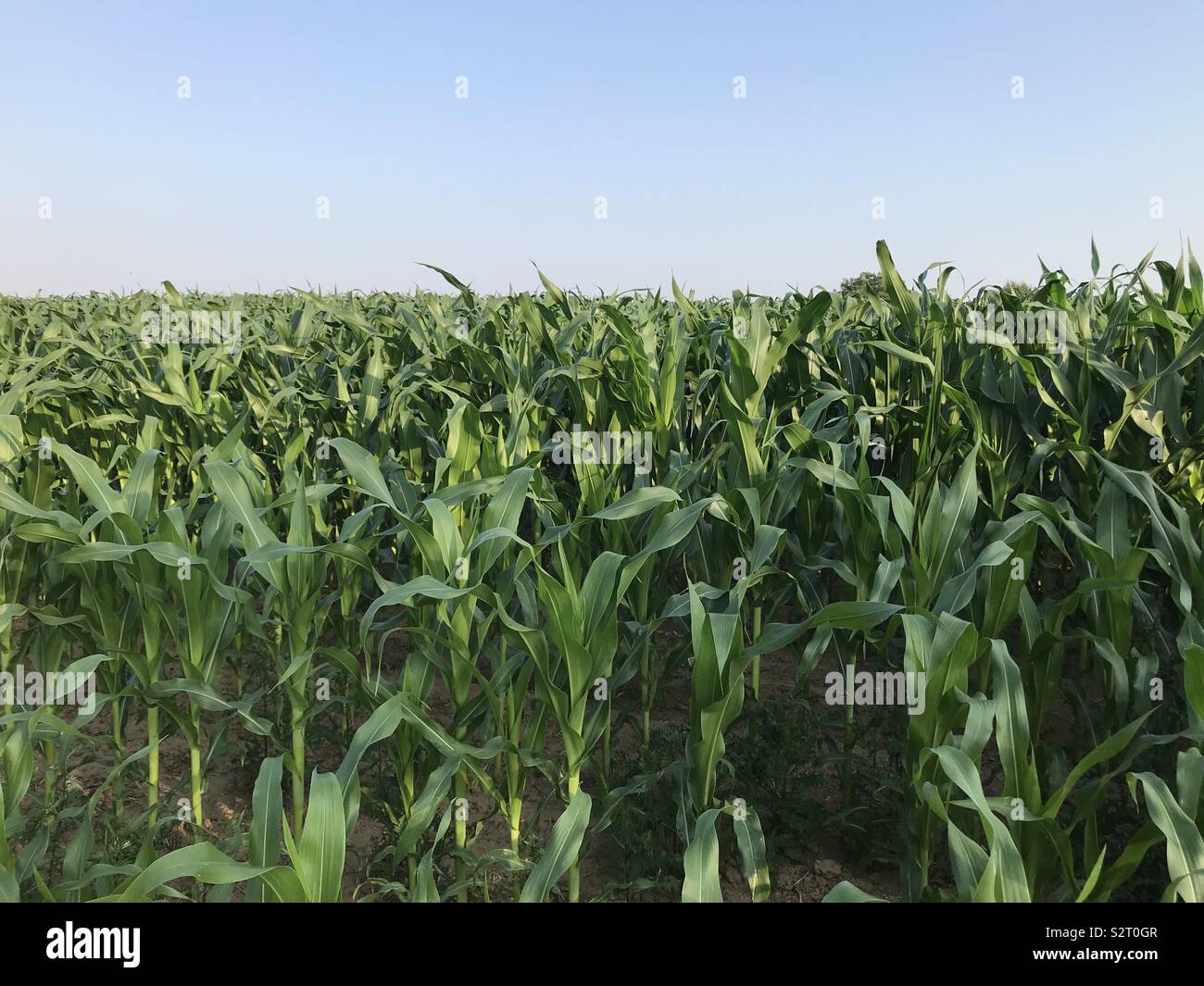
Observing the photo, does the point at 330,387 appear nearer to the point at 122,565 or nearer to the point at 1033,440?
the point at 122,565

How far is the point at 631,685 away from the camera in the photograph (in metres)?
3.37

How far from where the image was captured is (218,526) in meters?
2.33

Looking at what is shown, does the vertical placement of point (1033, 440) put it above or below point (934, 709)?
above

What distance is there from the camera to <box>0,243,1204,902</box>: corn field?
1786 mm

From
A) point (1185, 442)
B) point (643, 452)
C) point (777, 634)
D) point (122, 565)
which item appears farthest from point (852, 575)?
point (122, 565)

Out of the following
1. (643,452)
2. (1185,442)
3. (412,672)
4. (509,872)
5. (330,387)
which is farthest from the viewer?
(330,387)

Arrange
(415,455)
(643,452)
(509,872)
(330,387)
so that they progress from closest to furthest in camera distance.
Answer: (509,872) < (643,452) < (415,455) < (330,387)

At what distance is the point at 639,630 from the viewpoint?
231cm

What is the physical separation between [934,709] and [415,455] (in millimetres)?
2161

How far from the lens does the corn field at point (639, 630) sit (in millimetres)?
1786

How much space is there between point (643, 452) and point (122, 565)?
5.72 ft

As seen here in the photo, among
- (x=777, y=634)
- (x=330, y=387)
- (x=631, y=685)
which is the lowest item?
(x=631, y=685)
